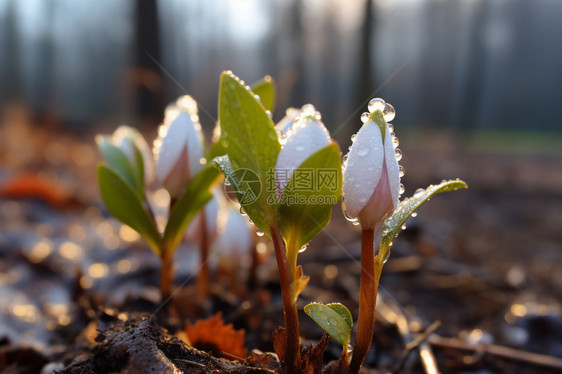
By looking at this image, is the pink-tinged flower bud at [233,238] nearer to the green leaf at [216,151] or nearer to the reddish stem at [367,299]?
the green leaf at [216,151]

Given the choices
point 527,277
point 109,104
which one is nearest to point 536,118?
point 109,104

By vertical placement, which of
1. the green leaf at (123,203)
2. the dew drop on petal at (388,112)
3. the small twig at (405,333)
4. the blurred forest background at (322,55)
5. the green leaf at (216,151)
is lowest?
the small twig at (405,333)

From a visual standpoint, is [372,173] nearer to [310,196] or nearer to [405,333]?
[310,196]

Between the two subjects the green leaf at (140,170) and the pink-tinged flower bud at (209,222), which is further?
the pink-tinged flower bud at (209,222)

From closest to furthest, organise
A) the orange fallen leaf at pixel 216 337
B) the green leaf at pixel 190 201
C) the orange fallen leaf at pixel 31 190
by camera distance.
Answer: the orange fallen leaf at pixel 216 337 → the green leaf at pixel 190 201 → the orange fallen leaf at pixel 31 190

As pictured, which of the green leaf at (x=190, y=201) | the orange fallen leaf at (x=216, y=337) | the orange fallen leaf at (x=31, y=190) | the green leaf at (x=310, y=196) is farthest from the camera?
the orange fallen leaf at (x=31, y=190)

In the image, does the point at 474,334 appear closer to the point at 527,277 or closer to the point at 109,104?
the point at 527,277

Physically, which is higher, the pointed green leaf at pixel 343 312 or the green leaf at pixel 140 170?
the green leaf at pixel 140 170

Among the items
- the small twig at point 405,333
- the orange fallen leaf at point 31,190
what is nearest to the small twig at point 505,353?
the small twig at point 405,333
